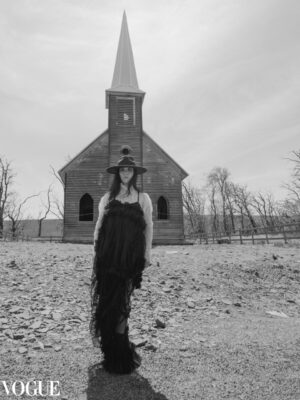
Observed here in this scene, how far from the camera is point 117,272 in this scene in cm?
292

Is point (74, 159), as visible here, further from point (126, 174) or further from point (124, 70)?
point (126, 174)

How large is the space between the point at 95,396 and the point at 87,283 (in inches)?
156

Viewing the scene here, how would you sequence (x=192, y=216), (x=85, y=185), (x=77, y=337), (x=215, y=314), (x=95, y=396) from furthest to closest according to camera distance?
(x=192, y=216)
(x=85, y=185)
(x=215, y=314)
(x=77, y=337)
(x=95, y=396)

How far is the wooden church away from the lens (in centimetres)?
1764

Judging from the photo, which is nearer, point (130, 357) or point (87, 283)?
point (130, 357)

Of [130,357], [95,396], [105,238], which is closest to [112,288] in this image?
[105,238]

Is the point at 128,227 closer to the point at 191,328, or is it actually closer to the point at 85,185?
the point at 191,328

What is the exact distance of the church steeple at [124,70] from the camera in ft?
64.6

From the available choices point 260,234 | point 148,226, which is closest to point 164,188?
point 260,234

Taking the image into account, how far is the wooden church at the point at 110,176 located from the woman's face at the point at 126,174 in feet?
47.4

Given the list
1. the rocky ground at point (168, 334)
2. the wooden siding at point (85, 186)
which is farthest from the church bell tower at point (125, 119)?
the rocky ground at point (168, 334)

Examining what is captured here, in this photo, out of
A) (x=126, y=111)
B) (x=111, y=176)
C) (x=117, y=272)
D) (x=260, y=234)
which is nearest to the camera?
(x=117, y=272)

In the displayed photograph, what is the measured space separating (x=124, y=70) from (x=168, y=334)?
21.1m

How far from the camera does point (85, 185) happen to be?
1809cm
